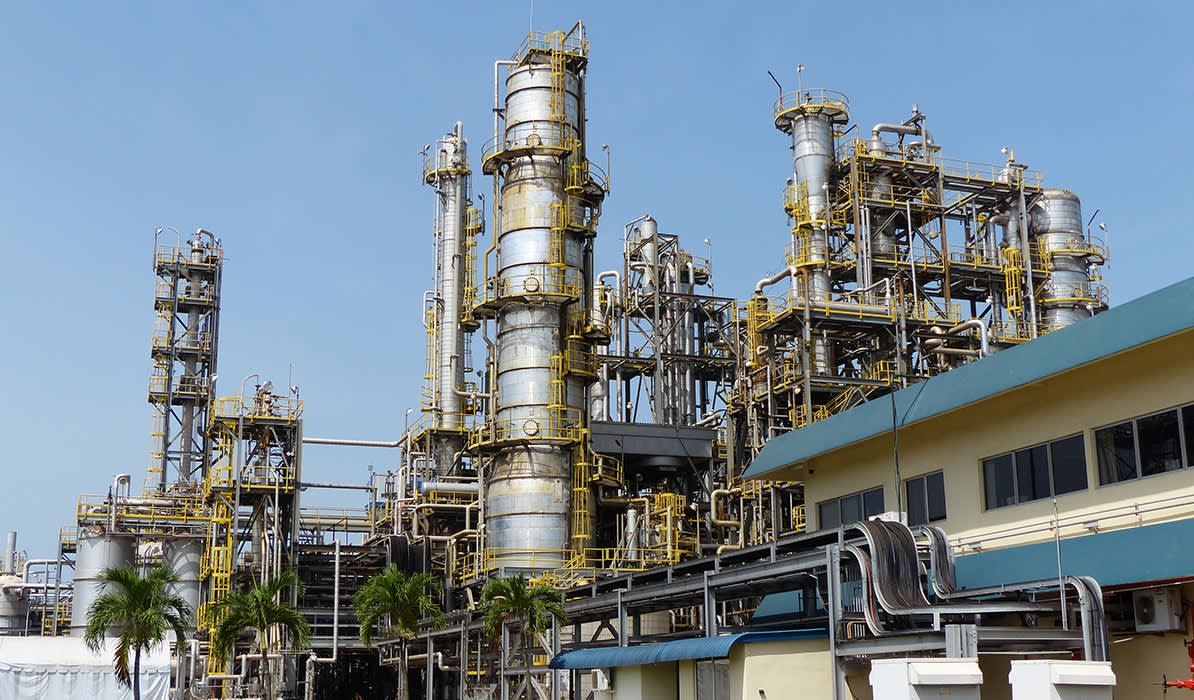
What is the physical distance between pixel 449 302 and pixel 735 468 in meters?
18.0

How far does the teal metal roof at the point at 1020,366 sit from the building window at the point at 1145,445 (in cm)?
131

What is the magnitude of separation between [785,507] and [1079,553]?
26.6 meters

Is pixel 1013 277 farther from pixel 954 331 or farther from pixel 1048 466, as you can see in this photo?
pixel 1048 466

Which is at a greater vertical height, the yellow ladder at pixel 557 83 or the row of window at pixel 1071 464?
the yellow ladder at pixel 557 83

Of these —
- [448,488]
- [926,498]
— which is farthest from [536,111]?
[926,498]

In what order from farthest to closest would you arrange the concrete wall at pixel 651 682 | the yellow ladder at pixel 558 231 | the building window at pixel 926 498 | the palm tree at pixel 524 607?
the yellow ladder at pixel 558 231
the palm tree at pixel 524 607
the concrete wall at pixel 651 682
the building window at pixel 926 498

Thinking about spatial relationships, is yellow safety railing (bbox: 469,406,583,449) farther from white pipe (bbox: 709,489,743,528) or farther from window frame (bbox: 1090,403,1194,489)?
window frame (bbox: 1090,403,1194,489)

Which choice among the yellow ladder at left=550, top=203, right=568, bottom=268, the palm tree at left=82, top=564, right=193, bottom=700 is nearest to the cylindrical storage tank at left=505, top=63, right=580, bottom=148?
the yellow ladder at left=550, top=203, right=568, bottom=268

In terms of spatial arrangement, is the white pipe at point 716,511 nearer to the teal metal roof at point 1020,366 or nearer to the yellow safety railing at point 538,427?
the yellow safety railing at point 538,427

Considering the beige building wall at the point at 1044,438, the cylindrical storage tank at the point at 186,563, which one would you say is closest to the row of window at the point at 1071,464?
the beige building wall at the point at 1044,438

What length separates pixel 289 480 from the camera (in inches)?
1993

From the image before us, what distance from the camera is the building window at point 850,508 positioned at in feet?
86.9

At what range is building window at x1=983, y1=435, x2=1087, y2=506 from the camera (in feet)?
66.7

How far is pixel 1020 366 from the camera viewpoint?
20359mm
